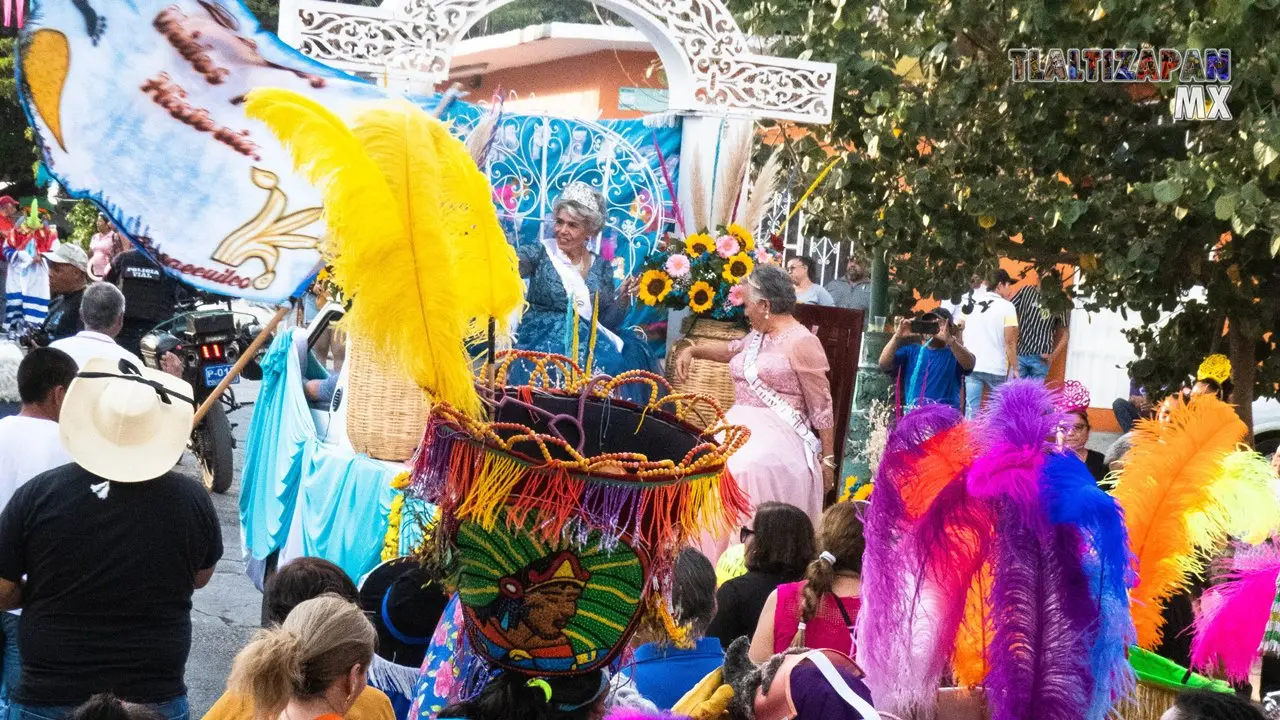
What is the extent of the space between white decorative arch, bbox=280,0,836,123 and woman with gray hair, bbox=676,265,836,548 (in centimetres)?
126

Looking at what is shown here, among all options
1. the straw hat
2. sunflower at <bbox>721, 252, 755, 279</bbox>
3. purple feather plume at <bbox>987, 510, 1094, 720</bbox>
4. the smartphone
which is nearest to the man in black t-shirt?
sunflower at <bbox>721, 252, 755, 279</bbox>

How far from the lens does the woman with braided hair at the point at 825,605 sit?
3965 mm

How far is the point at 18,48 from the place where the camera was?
4.06 metres

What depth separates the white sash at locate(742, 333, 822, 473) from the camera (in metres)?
6.89

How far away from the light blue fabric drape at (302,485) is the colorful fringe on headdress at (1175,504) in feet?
10.0

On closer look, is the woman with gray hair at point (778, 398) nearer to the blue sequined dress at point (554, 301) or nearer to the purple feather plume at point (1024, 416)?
the blue sequined dress at point (554, 301)


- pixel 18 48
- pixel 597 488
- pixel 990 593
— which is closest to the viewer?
pixel 597 488

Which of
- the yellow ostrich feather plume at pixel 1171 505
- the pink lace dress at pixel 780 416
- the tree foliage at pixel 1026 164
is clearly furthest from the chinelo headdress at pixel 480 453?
the tree foliage at pixel 1026 164

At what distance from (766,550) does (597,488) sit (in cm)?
188

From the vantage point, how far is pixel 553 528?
2.78 metres

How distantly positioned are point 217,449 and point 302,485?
11.1ft

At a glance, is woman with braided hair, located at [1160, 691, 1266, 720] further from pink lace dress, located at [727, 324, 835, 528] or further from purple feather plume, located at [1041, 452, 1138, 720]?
pink lace dress, located at [727, 324, 835, 528]

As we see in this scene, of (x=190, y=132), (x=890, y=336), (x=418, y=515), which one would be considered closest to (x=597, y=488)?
(x=418, y=515)

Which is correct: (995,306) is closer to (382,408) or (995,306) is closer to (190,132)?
(382,408)
